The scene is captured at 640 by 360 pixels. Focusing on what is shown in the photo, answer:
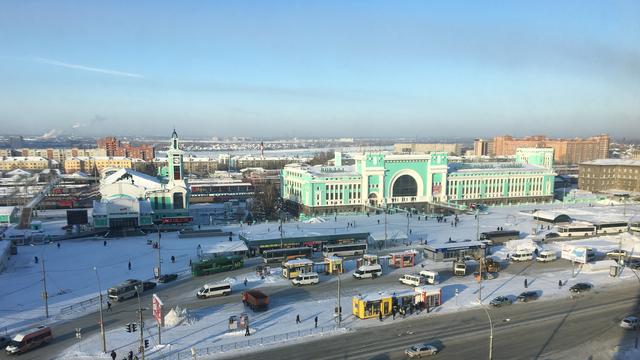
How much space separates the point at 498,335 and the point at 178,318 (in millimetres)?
14660

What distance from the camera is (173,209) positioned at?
51938 millimetres

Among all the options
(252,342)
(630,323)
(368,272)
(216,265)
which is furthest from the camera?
(216,265)

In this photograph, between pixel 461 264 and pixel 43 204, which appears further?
pixel 43 204

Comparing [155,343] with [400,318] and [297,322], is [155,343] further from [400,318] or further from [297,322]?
[400,318]

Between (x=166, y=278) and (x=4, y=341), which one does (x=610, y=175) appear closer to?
(x=166, y=278)

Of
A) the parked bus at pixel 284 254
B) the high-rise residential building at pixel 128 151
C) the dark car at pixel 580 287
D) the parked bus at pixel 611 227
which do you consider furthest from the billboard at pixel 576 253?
the high-rise residential building at pixel 128 151

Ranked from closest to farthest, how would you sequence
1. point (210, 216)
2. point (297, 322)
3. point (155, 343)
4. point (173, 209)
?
point (155, 343), point (297, 322), point (173, 209), point (210, 216)

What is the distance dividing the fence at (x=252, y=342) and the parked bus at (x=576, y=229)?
1237 inches

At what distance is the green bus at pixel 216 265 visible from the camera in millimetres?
31750

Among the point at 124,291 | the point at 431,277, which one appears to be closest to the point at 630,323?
the point at 431,277

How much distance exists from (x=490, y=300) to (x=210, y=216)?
43133mm

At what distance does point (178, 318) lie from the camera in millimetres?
23062

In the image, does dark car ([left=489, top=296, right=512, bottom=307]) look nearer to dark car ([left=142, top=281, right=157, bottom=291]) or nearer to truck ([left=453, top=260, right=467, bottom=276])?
truck ([left=453, top=260, right=467, bottom=276])

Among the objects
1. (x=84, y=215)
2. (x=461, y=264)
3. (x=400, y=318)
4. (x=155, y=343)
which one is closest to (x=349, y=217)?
(x=461, y=264)
